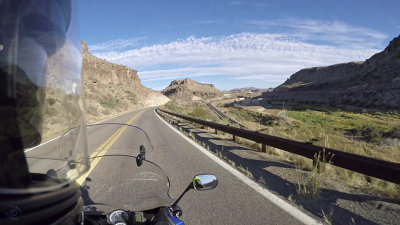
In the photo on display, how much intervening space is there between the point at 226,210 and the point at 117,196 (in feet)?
7.16

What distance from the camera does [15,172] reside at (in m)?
1.22

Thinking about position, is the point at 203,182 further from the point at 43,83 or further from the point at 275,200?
the point at 275,200

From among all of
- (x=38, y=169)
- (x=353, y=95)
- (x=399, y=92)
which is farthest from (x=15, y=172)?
(x=353, y=95)

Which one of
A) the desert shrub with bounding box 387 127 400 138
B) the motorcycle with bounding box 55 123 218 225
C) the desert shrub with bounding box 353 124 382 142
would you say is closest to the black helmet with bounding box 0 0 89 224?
the motorcycle with bounding box 55 123 218 225

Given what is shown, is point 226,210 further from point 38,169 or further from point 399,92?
point 399,92

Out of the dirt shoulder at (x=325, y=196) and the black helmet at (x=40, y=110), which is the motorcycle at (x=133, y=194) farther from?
the dirt shoulder at (x=325, y=196)

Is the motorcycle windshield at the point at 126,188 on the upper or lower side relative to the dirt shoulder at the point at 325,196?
upper

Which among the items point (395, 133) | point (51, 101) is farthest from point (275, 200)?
point (395, 133)

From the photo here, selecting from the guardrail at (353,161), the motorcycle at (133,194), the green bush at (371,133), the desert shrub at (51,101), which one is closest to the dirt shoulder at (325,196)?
the guardrail at (353,161)

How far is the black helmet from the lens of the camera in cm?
120

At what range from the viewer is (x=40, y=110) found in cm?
143

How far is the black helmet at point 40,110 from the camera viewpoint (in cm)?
120

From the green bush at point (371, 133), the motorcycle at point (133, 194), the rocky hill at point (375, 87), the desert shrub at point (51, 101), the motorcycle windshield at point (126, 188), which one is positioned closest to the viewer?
the desert shrub at point (51, 101)

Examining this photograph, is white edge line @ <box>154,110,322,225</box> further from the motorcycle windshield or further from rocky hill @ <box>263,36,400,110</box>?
rocky hill @ <box>263,36,400,110</box>
